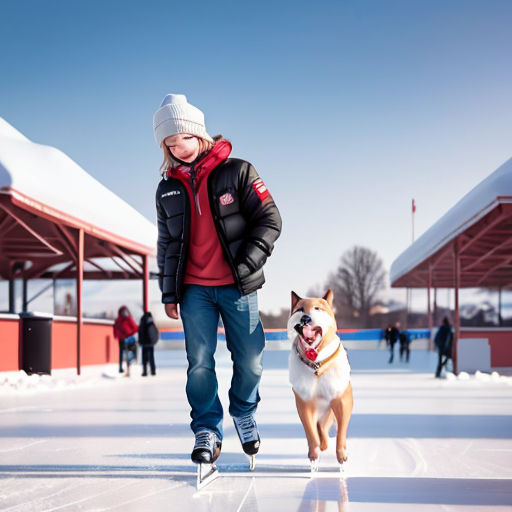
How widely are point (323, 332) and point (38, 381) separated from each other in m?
10.3

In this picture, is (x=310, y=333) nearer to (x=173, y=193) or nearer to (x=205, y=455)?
(x=205, y=455)

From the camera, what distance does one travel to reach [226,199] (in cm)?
306

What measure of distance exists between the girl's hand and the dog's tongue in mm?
689

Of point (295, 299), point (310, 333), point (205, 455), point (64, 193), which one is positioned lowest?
point (205, 455)

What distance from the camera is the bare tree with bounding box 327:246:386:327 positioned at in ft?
204

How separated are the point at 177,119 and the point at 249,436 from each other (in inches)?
61.8

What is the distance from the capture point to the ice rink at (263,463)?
257 cm

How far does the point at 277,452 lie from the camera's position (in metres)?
3.87

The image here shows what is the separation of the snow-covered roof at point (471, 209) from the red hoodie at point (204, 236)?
8285 millimetres

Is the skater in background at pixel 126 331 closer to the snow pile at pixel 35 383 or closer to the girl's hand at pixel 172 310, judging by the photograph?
the snow pile at pixel 35 383

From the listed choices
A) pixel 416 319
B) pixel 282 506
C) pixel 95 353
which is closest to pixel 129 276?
pixel 95 353

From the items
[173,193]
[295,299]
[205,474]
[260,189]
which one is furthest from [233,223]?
[205,474]

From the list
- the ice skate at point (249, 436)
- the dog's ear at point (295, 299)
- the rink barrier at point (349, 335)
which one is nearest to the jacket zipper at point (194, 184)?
the dog's ear at point (295, 299)

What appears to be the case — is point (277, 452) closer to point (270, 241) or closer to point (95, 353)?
point (270, 241)
